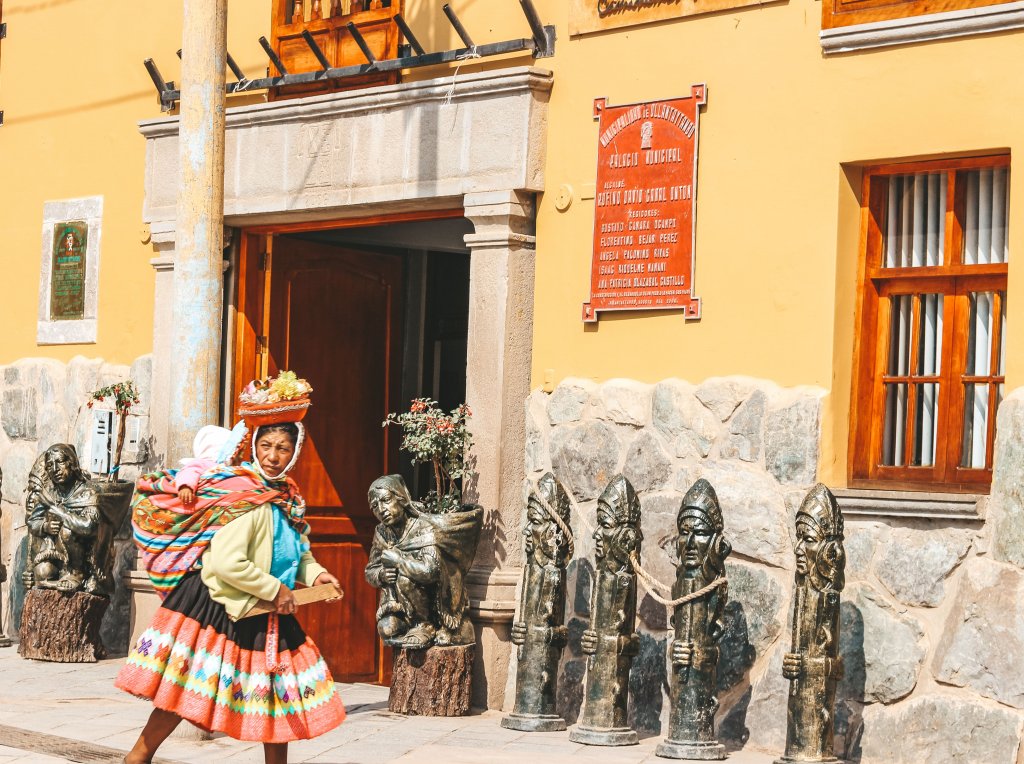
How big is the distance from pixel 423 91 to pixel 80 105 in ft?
11.2

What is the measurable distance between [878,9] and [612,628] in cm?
313

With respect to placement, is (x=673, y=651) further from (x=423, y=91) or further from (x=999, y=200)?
(x=423, y=91)

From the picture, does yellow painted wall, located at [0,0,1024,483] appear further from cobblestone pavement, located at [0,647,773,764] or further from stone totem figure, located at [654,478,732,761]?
cobblestone pavement, located at [0,647,773,764]

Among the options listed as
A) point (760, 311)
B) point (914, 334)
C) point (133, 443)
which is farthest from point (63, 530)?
point (914, 334)

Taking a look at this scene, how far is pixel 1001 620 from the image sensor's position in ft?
24.6

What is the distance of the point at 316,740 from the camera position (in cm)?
846

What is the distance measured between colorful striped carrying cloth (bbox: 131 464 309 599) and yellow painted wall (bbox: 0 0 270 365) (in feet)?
15.3

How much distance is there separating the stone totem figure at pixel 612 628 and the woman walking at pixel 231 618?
168 cm

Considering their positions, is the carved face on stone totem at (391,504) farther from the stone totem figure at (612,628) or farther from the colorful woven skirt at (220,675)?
the colorful woven skirt at (220,675)

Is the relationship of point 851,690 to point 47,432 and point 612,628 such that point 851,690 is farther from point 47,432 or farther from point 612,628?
point 47,432

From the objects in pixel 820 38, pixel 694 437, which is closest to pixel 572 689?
pixel 694 437

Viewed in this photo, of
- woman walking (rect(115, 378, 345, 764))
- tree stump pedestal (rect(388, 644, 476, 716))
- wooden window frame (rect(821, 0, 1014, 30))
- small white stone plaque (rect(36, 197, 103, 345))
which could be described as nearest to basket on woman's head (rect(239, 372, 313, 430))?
woman walking (rect(115, 378, 345, 764))

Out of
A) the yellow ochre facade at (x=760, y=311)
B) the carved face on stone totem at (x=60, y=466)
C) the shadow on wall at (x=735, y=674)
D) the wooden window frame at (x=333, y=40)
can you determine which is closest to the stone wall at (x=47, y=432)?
the carved face on stone totem at (x=60, y=466)

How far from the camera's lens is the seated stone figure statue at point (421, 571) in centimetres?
909
